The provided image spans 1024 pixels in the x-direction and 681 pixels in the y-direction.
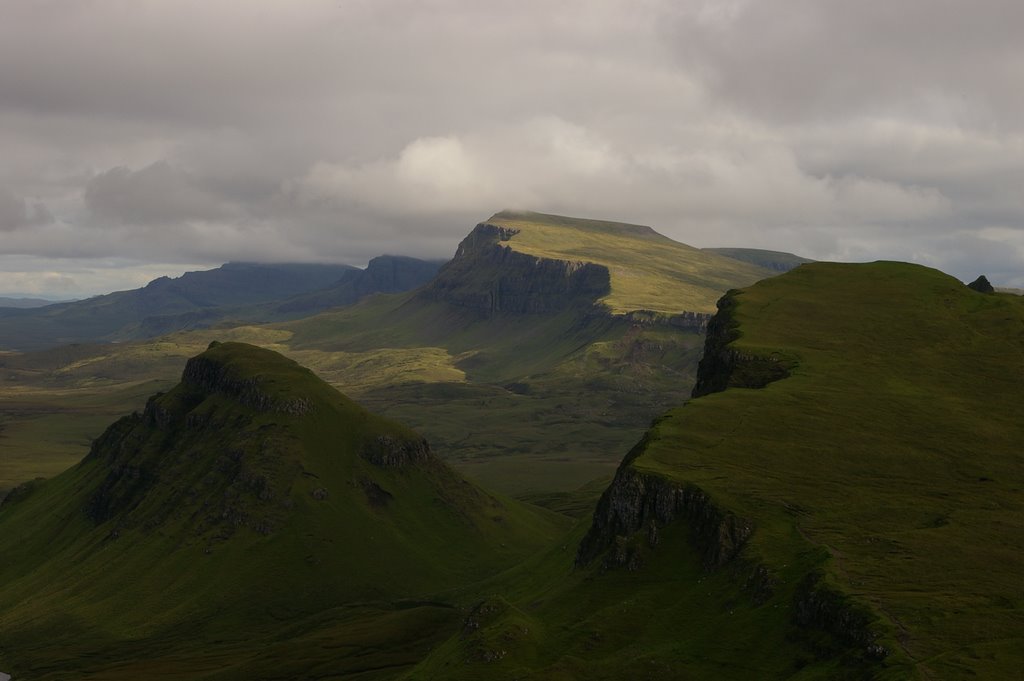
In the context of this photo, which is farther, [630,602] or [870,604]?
[630,602]

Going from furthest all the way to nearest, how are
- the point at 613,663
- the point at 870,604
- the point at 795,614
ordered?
the point at 613,663 → the point at 795,614 → the point at 870,604

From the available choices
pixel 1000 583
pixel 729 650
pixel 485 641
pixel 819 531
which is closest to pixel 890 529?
pixel 819 531

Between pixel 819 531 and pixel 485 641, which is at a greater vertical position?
pixel 819 531

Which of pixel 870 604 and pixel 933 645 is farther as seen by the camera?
pixel 870 604

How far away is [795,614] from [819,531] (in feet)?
89.2

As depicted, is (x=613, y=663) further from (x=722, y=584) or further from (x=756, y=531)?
(x=756, y=531)

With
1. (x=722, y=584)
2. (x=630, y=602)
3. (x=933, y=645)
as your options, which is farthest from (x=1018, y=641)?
(x=630, y=602)

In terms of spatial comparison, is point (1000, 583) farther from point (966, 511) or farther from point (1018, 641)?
point (966, 511)

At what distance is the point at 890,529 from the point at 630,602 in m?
48.2

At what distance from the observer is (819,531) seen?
182 m

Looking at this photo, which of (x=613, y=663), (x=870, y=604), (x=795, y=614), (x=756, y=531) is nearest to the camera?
(x=870, y=604)

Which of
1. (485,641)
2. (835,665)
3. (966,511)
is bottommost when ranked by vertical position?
(485,641)

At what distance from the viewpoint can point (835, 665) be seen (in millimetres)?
141500

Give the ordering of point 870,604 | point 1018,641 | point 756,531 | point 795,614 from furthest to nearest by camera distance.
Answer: point 756,531 → point 795,614 → point 870,604 → point 1018,641
